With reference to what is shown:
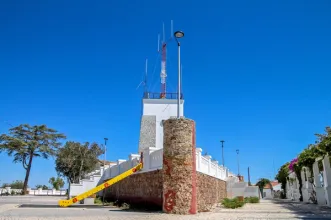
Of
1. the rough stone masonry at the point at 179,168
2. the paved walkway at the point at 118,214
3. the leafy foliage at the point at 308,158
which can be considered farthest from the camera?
the leafy foliage at the point at 308,158

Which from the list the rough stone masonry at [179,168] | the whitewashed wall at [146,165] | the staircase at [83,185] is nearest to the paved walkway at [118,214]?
the rough stone masonry at [179,168]

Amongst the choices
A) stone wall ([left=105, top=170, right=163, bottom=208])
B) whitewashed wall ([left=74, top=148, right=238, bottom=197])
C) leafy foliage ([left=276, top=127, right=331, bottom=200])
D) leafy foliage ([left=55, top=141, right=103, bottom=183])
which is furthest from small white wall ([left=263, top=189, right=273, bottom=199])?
→ stone wall ([left=105, top=170, right=163, bottom=208])

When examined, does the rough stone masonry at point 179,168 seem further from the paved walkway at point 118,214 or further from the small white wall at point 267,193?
the small white wall at point 267,193

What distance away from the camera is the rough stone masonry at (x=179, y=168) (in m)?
13.6

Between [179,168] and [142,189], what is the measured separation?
4.07 meters

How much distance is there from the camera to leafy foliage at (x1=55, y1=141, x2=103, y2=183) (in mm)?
47281

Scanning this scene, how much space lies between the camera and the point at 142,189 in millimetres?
16969

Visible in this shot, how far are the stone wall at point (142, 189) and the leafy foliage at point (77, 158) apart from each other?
2719 cm

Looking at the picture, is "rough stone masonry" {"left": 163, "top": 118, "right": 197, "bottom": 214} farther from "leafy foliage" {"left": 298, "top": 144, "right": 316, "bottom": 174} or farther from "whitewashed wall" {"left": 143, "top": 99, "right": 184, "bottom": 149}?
"whitewashed wall" {"left": 143, "top": 99, "right": 184, "bottom": 149}

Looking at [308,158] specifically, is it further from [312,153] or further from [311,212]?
[311,212]

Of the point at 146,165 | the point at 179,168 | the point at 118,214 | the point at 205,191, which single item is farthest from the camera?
the point at 205,191

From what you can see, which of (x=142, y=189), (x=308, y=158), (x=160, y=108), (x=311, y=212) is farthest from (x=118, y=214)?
(x=160, y=108)

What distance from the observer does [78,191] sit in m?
27.1

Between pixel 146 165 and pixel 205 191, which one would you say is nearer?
pixel 146 165
